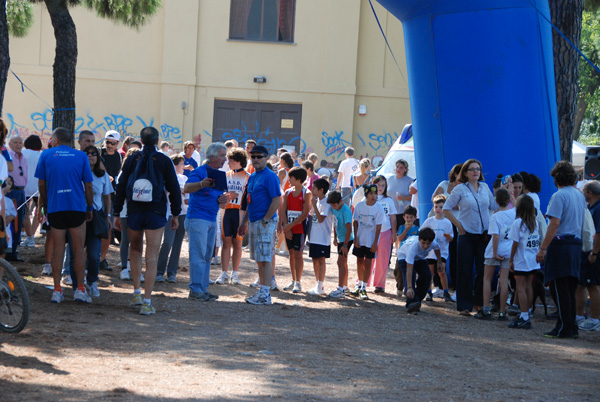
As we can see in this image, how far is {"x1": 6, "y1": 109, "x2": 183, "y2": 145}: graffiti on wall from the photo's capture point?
26125mm

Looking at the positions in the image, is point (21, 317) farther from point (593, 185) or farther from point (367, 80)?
point (367, 80)

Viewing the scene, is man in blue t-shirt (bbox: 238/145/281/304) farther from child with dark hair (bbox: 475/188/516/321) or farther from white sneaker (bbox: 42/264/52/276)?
white sneaker (bbox: 42/264/52/276)

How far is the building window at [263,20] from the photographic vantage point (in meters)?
26.3

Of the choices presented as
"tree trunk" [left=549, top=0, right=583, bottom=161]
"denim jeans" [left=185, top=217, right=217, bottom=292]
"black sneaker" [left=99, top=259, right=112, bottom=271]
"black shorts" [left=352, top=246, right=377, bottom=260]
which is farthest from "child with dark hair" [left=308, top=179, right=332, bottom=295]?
"tree trunk" [left=549, top=0, right=583, bottom=161]

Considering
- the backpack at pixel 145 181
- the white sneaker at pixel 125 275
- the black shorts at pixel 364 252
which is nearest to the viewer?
the backpack at pixel 145 181

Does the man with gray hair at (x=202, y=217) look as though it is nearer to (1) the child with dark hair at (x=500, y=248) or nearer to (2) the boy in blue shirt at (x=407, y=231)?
(2) the boy in blue shirt at (x=407, y=231)

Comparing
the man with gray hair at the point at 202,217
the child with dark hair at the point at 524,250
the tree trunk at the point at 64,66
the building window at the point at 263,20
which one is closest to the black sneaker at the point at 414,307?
the child with dark hair at the point at 524,250

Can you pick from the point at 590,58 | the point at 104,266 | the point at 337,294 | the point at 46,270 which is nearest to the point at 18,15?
the point at 104,266

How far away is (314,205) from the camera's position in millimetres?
11023

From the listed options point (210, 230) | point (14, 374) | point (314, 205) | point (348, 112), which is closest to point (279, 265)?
point (314, 205)

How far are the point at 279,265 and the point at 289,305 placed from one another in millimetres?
3846

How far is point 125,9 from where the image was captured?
14.4 meters

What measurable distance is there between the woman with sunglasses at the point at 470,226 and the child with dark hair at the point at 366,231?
1.12 meters

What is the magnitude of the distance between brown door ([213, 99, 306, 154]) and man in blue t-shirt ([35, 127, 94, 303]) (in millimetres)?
17486
